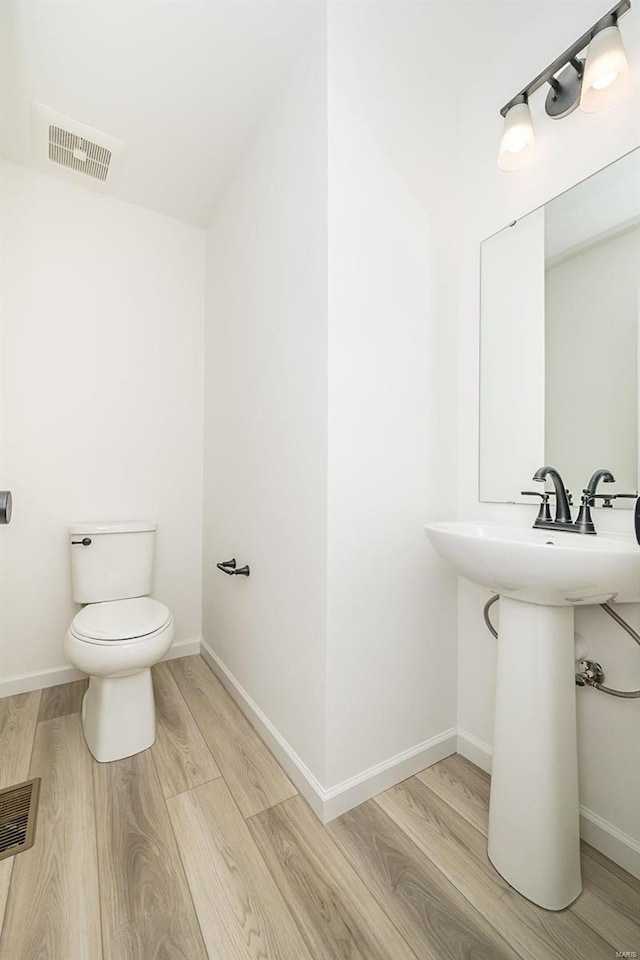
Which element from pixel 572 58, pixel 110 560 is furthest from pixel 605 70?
pixel 110 560

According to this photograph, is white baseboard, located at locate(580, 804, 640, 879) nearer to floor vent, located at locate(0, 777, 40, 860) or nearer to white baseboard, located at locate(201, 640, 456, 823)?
white baseboard, located at locate(201, 640, 456, 823)

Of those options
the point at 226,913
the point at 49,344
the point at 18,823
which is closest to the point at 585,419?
the point at 226,913

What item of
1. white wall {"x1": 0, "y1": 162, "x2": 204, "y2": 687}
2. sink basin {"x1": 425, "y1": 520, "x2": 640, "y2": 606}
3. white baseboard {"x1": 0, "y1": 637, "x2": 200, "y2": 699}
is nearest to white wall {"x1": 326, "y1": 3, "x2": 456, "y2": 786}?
sink basin {"x1": 425, "y1": 520, "x2": 640, "y2": 606}

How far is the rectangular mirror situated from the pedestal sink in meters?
0.30

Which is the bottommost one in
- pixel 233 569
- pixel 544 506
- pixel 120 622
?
pixel 120 622

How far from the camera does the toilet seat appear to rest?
1477 millimetres

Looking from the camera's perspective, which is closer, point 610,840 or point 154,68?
point 610,840

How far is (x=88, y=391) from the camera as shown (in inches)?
81.5

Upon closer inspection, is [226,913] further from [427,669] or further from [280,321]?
[280,321]

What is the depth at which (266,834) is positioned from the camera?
119 cm

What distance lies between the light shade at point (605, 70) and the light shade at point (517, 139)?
0.57 ft

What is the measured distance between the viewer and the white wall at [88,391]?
6.29ft

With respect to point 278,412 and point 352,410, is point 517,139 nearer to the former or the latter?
point 352,410

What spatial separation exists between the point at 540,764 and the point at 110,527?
5.84 ft
